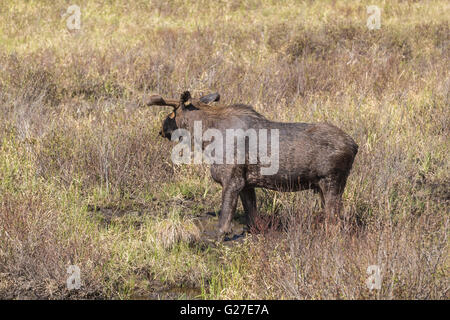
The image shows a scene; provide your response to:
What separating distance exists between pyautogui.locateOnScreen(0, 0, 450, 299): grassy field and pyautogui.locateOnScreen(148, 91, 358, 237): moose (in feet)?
1.11

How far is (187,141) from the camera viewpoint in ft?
21.0

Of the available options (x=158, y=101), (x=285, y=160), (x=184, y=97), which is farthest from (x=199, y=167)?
(x=285, y=160)

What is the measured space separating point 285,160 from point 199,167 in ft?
6.65

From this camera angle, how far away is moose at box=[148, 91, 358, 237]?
553 cm

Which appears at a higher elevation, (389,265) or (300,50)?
(300,50)

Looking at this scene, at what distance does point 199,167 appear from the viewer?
7445 millimetres

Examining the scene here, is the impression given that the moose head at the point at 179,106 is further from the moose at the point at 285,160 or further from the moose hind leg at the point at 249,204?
the moose hind leg at the point at 249,204

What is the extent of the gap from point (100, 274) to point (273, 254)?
145cm

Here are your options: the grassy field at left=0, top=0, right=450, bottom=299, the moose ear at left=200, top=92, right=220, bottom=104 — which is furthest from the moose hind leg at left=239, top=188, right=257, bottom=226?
the moose ear at left=200, top=92, right=220, bottom=104

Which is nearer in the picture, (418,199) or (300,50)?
(418,199)

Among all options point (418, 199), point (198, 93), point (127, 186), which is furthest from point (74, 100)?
point (418, 199)

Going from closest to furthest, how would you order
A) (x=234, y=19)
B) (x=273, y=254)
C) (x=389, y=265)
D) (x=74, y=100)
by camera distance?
1. (x=389, y=265)
2. (x=273, y=254)
3. (x=74, y=100)
4. (x=234, y=19)

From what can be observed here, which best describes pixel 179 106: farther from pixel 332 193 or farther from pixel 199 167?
pixel 332 193

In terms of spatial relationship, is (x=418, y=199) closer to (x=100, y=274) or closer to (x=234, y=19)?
(x=100, y=274)
